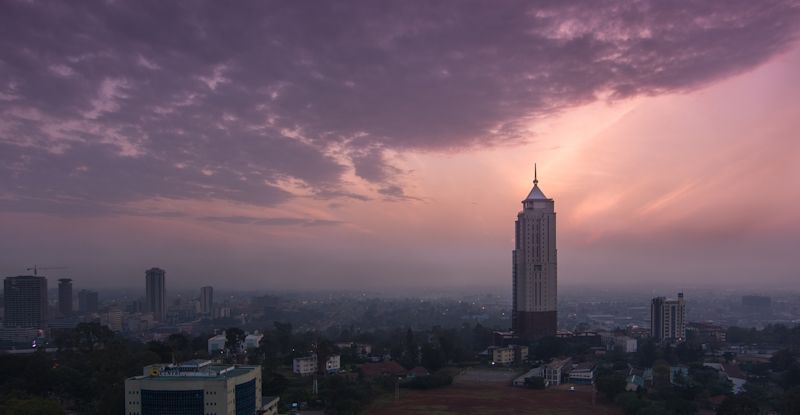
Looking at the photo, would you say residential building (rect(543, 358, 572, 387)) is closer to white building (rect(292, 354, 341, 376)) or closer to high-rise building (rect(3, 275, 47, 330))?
white building (rect(292, 354, 341, 376))

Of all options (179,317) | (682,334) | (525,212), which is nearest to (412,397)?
(525,212)

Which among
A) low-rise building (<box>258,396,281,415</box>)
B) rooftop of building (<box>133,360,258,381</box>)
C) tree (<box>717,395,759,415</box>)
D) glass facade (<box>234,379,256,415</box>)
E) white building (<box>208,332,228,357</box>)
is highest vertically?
rooftop of building (<box>133,360,258,381</box>)

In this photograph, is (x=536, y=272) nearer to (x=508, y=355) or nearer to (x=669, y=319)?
(x=508, y=355)

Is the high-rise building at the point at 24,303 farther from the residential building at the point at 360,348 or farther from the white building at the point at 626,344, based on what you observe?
the white building at the point at 626,344

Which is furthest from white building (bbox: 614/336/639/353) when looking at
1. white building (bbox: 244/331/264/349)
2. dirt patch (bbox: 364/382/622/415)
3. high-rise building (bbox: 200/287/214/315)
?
high-rise building (bbox: 200/287/214/315)

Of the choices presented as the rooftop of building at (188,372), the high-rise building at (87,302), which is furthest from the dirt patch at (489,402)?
the high-rise building at (87,302)

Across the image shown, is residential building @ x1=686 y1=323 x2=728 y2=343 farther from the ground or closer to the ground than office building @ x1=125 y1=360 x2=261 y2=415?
closer to the ground

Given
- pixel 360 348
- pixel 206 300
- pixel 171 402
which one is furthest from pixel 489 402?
pixel 206 300
